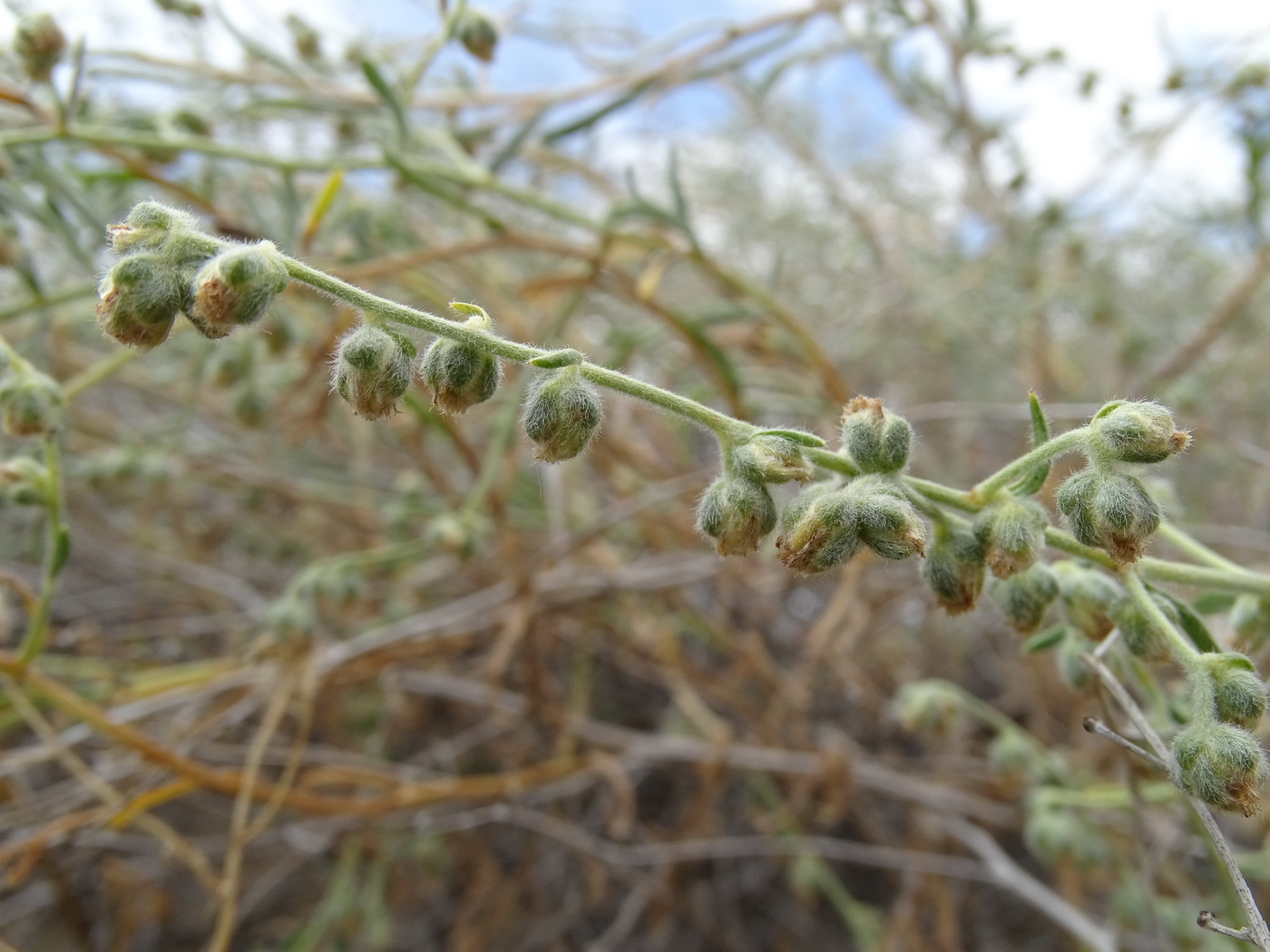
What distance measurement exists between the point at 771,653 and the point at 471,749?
0.86 metres

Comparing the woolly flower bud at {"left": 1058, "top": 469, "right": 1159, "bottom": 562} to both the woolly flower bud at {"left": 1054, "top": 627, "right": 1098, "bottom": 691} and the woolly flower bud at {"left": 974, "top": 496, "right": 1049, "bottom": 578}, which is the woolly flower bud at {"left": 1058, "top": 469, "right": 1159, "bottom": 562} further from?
the woolly flower bud at {"left": 1054, "top": 627, "right": 1098, "bottom": 691}

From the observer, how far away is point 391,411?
761mm

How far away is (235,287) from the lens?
654mm

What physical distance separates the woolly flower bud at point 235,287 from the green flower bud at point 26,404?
583 mm

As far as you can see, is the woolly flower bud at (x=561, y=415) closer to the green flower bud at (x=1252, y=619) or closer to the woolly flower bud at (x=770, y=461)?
the woolly flower bud at (x=770, y=461)

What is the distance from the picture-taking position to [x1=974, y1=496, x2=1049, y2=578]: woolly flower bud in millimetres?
715

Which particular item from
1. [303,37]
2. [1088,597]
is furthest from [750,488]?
[303,37]

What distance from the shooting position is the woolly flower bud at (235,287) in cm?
65


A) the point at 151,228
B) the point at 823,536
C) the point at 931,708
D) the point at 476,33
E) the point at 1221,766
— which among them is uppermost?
the point at 476,33

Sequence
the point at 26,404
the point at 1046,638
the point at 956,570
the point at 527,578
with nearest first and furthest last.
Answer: the point at 956,570
the point at 1046,638
the point at 26,404
the point at 527,578

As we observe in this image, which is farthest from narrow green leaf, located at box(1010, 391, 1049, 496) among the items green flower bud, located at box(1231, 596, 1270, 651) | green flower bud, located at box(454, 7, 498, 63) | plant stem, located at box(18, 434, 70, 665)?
green flower bud, located at box(454, 7, 498, 63)

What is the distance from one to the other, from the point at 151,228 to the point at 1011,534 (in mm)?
705

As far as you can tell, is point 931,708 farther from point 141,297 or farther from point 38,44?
point 38,44

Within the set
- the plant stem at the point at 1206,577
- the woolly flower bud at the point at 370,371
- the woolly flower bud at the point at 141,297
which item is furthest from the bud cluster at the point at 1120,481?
the woolly flower bud at the point at 141,297
